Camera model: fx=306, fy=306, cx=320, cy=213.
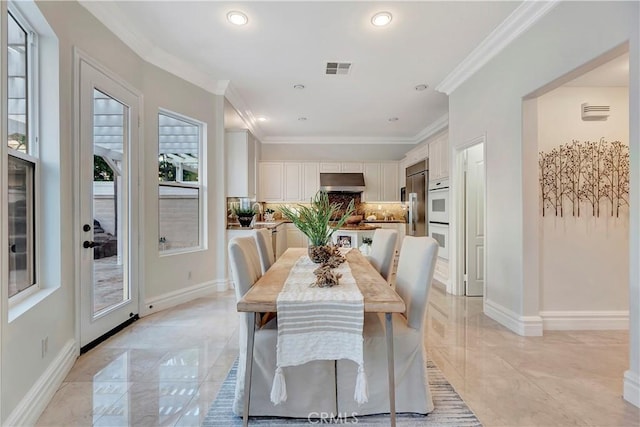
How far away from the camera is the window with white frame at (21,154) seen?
1.71 metres

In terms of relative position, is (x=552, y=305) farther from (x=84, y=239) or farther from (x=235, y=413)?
(x=84, y=239)

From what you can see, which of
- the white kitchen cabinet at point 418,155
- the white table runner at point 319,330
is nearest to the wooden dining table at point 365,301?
the white table runner at point 319,330

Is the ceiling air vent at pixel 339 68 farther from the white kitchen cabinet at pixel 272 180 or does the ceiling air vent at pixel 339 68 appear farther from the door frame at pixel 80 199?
the white kitchen cabinet at pixel 272 180

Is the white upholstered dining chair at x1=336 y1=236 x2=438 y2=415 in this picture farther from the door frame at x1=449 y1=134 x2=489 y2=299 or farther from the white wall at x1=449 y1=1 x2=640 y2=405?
the door frame at x1=449 y1=134 x2=489 y2=299

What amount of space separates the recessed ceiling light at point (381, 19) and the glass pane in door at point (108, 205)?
2418 millimetres

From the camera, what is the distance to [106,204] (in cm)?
268

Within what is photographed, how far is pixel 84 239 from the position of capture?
2381 mm

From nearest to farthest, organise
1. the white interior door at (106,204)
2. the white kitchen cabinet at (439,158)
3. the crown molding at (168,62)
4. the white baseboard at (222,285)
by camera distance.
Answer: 1. the white interior door at (106,204)
2. the crown molding at (168,62)
3. the white baseboard at (222,285)
4. the white kitchen cabinet at (439,158)

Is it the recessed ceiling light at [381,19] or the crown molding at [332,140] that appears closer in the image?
the recessed ceiling light at [381,19]

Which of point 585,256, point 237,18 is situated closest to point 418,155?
point 585,256

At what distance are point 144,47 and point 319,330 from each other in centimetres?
328

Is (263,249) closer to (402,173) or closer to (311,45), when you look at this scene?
(311,45)

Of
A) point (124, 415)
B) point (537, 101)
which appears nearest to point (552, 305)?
point (537, 101)

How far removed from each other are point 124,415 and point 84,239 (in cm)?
138
